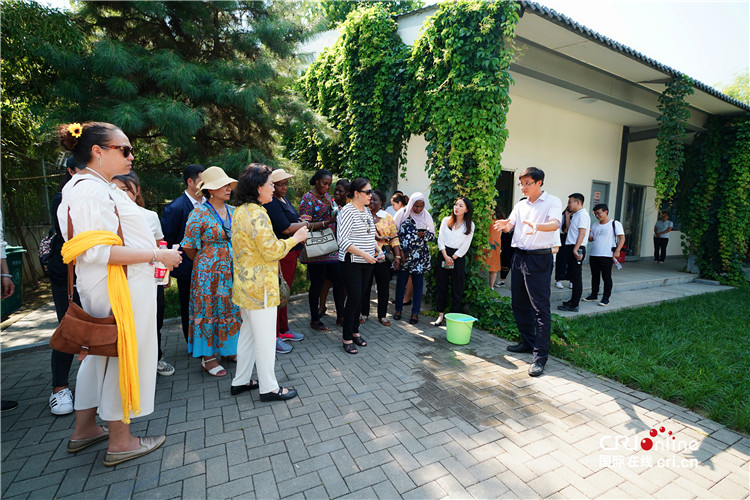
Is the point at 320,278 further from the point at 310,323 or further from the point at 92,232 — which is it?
the point at 92,232

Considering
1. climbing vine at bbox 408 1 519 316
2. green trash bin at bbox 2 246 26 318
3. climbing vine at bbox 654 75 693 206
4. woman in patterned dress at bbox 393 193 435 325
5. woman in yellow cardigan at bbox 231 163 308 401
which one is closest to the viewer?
woman in yellow cardigan at bbox 231 163 308 401

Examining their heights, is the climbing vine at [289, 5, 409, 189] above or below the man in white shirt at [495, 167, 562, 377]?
above

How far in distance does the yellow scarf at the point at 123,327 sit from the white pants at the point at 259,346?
82cm

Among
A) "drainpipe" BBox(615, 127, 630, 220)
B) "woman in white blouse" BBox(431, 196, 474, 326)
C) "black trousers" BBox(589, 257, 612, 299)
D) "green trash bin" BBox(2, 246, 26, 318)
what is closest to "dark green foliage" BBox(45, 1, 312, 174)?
"green trash bin" BBox(2, 246, 26, 318)

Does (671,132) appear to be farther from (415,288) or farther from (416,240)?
(415,288)

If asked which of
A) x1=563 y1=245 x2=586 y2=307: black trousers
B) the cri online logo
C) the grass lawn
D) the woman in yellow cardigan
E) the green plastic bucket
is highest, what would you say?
the woman in yellow cardigan

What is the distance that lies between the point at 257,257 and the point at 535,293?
9.33 feet

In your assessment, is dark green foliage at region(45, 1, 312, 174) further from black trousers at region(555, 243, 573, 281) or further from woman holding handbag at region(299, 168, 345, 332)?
black trousers at region(555, 243, 573, 281)

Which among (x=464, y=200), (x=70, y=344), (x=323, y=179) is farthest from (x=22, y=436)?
(x=464, y=200)

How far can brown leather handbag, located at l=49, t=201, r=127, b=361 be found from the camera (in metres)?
1.96

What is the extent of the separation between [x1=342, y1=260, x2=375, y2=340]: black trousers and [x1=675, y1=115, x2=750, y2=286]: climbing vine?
980cm

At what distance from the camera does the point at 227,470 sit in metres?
2.20

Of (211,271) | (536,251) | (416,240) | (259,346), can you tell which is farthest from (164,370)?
(536,251)

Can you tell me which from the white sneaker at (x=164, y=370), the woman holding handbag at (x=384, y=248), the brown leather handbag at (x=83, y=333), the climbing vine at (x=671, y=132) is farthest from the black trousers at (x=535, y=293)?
the climbing vine at (x=671, y=132)
